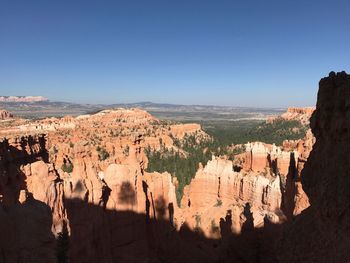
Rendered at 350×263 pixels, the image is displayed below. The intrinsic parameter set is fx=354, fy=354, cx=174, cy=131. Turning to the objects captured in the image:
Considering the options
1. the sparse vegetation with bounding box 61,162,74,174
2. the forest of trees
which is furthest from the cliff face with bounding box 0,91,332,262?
the forest of trees

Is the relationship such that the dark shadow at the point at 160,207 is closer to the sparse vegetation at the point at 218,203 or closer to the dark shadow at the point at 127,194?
the dark shadow at the point at 127,194

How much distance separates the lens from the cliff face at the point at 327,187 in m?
9.90

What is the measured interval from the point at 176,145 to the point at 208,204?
7586cm

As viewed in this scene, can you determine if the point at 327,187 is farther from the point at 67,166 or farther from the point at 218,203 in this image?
the point at 67,166

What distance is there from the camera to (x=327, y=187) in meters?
10.5

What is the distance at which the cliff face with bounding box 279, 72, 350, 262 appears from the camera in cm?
990

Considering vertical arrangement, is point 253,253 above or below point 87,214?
below

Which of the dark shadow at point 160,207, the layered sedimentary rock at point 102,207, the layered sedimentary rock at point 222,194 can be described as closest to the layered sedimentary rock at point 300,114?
the layered sedimentary rock at point 222,194

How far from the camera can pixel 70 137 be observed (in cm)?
10369

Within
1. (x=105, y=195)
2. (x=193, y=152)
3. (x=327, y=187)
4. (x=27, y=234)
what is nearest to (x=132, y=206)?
(x=105, y=195)

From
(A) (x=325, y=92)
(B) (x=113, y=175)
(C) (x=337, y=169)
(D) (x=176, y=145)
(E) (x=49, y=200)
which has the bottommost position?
(D) (x=176, y=145)

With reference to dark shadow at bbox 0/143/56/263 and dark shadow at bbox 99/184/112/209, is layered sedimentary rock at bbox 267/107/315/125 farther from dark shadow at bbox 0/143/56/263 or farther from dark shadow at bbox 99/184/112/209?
dark shadow at bbox 0/143/56/263

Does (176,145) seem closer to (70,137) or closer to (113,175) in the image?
(70,137)

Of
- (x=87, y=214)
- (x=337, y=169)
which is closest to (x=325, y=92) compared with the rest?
(x=337, y=169)
